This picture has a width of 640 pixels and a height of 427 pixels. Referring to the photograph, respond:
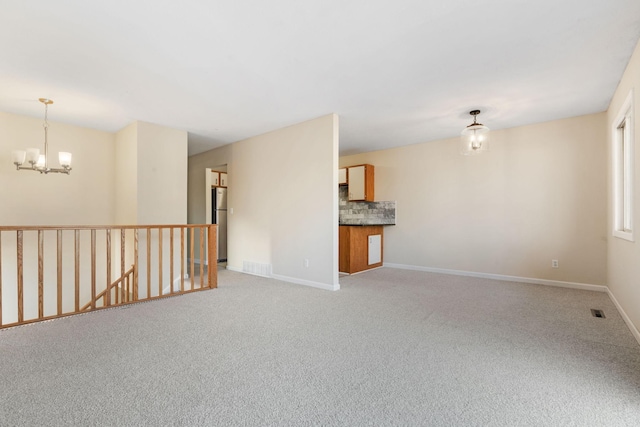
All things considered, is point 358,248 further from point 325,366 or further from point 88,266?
point 88,266

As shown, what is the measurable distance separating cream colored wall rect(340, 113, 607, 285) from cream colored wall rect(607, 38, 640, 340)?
352 millimetres

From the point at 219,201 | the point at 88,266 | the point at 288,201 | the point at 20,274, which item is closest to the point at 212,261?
the point at 288,201

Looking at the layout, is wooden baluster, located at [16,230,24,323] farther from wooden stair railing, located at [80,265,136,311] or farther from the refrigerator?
the refrigerator

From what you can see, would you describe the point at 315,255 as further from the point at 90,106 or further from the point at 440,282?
the point at 90,106

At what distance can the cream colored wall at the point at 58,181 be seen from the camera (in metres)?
4.00

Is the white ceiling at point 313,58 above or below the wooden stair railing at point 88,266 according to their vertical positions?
above

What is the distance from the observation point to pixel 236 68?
2.80m

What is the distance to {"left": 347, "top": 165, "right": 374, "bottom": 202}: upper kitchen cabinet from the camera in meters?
6.02

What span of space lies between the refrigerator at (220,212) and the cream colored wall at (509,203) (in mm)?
3664

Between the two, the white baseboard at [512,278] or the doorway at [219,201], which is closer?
→ the white baseboard at [512,278]

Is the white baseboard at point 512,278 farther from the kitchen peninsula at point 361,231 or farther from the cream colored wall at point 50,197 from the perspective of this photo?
the cream colored wall at point 50,197

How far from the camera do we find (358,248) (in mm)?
5445

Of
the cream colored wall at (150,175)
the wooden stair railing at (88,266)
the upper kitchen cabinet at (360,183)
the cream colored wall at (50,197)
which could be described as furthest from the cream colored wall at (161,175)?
the upper kitchen cabinet at (360,183)

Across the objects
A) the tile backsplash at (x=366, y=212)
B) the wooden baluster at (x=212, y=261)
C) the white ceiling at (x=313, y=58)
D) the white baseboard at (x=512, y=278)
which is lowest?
the white baseboard at (x=512, y=278)
